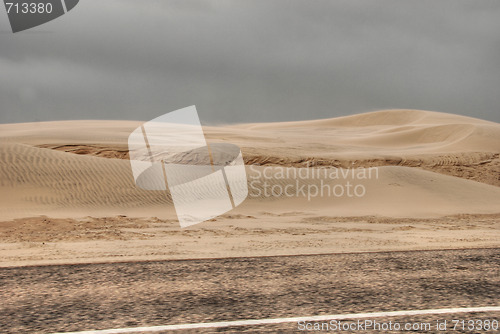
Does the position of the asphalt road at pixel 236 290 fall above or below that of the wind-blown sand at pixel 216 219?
above

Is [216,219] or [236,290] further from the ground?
[236,290]

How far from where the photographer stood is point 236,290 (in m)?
6.28

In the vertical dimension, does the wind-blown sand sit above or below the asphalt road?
below

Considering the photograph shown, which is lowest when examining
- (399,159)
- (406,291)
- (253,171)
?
(399,159)

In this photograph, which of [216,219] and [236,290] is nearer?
[236,290]

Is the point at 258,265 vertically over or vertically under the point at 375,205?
over

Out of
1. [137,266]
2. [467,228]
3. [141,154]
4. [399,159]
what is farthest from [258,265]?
[399,159]

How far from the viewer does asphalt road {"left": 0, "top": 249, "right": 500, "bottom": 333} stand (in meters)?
5.14

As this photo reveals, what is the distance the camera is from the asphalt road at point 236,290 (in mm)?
5145

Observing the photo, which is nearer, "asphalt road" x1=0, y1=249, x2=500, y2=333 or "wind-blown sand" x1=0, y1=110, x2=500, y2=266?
"asphalt road" x1=0, y1=249, x2=500, y2=333

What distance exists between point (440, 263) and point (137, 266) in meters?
4.81

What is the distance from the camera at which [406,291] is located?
614 cm

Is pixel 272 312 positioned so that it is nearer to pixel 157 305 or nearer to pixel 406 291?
pixel 157 305

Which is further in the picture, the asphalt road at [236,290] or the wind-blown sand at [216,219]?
the wind-blown sand at [216,219]
